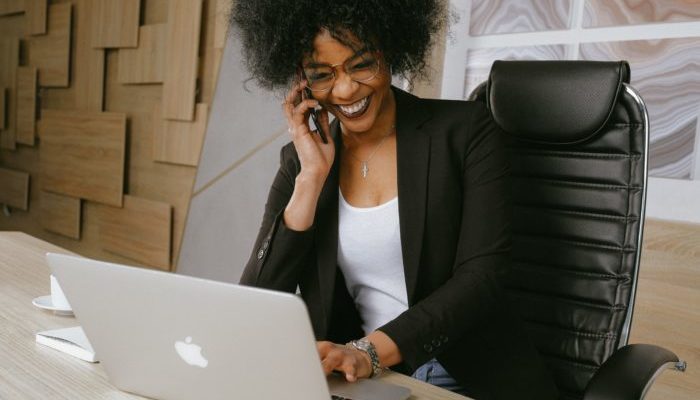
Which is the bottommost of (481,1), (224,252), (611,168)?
(224,252)

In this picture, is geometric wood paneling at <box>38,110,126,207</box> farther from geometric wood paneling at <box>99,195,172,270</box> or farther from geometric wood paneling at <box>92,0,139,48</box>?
geometric wood paneling at <box>92,0,139,48</box>

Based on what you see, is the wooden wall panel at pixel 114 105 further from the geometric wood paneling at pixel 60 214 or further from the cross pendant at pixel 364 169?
the cross pendant at pixel 364 169

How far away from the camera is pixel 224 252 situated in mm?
3055

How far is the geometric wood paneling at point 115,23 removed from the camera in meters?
3.74

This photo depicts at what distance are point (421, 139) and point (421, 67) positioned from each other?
0.84ft

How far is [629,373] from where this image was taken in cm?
104

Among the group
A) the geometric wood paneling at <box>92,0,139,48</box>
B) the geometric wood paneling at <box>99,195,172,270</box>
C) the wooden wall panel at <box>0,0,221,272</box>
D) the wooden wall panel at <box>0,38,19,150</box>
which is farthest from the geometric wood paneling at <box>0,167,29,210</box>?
the geometric wood paneling at <box>92,0,139,48</box>

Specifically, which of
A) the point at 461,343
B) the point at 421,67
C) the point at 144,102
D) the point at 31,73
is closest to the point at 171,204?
the point at 144,102

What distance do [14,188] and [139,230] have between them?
1.69 metres

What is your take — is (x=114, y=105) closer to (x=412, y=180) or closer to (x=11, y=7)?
(x=11, y=7)

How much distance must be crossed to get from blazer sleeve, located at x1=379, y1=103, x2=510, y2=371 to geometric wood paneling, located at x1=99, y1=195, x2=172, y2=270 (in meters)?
2.34

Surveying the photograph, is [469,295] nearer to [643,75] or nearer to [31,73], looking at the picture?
[643,75]

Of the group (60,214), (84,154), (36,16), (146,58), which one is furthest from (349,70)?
(36,16)

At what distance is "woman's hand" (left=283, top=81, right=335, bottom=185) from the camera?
57.2 inches
